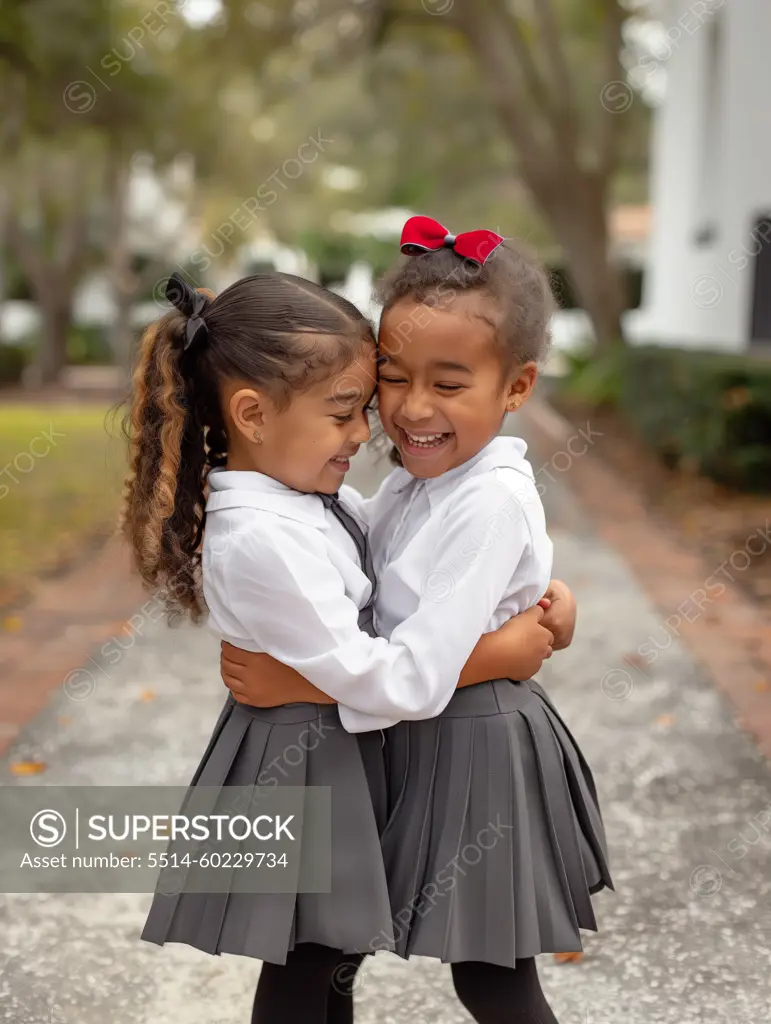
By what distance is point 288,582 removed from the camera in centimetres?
173

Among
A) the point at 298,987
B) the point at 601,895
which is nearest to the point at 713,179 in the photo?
the point at 601,895

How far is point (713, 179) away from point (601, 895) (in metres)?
11.5

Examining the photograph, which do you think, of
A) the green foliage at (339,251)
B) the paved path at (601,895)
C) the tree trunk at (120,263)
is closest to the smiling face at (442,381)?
the paved path at (601,895)

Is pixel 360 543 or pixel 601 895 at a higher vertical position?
pixel 360 543

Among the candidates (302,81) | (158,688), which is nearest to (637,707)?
(158,688)

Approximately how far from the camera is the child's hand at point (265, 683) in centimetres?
183

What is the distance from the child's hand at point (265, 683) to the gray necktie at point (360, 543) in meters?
0.14

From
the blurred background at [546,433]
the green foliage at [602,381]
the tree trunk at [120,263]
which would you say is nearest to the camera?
the blurred background at [546,433]

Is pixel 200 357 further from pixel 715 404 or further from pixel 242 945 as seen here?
pixel 715 404

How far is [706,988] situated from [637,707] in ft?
6.00

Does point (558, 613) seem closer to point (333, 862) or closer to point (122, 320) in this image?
point (333, 862)

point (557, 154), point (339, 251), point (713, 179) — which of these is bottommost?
point (339, 251)

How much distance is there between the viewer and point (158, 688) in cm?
460

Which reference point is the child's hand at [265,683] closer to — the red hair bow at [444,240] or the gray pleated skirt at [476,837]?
the gray pleated skirt at [476,837]
